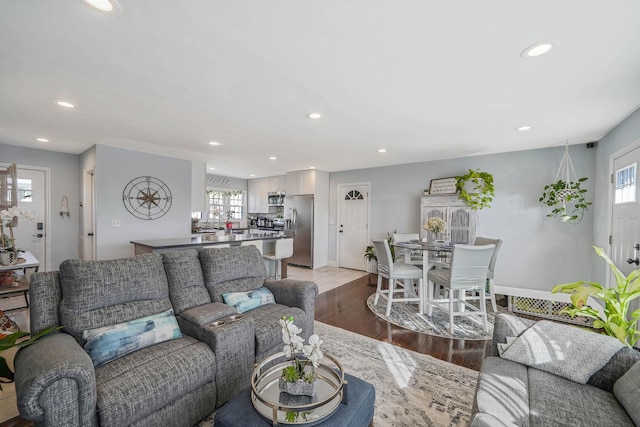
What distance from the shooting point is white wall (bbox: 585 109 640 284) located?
9.03ft

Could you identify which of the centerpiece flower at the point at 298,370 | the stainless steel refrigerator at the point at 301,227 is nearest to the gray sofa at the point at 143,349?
the centerpiece flower at the point at 298,370

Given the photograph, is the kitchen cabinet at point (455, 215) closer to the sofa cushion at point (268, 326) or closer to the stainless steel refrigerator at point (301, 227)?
the stainless steel refrigerator at point (301, 227)

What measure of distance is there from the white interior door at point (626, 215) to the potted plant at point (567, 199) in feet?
2.40

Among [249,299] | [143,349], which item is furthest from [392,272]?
[143,349]

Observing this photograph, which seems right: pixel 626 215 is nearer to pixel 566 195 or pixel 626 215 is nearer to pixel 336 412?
pixel 566 195

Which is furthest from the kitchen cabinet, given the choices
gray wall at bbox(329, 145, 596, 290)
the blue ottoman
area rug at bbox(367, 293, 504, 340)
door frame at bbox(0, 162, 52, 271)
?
door frame at bbox(0, 162, 52, 271)

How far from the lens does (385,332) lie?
3059mm

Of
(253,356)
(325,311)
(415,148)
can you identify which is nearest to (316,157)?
(415,148)

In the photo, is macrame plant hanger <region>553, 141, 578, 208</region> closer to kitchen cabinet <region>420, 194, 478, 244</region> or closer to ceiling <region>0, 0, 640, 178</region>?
ceiling <region>0, 0, 640, 178</region>

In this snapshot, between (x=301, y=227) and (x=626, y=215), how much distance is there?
17.0 ft

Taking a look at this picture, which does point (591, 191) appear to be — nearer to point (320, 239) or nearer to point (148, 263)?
Result: point (320, 239)

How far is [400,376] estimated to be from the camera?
2.21 m

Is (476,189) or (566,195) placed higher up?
(476,189)

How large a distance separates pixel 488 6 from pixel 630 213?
2.68 m
